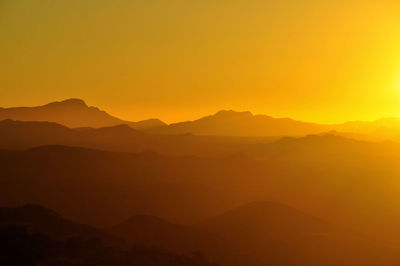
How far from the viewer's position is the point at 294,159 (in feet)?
651

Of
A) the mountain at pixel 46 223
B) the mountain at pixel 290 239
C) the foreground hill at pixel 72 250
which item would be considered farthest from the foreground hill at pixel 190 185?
the foreground hill at pixel 72 250

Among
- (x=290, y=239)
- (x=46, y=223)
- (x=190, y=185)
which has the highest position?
(x=190, y=185)

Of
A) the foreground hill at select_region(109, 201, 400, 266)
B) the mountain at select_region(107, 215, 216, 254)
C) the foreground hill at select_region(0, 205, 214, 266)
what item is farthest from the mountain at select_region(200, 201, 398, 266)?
the foreground hill at select_region(0, 205, 214, 266)

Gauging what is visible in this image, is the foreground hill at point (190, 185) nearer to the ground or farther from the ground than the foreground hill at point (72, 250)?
farther from the ground

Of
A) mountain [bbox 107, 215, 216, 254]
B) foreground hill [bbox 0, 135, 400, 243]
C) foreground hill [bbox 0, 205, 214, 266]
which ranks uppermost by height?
foreground hill [bbox 0, 135, 400, 243]

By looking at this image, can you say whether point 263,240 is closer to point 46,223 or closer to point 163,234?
point 163,234

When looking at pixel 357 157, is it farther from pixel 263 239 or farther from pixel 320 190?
pixel 263 239

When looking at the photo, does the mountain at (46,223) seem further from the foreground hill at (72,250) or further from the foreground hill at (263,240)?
the foreground hill at (263,240)

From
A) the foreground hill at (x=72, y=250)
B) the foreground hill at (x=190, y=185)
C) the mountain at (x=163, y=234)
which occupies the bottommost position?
the foreground hill at (x=72, y=250)

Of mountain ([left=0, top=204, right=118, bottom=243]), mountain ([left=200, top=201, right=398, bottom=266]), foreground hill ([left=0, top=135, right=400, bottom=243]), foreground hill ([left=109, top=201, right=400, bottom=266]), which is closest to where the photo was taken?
mountain ([left=0, top=204, right=118, bottom=243])

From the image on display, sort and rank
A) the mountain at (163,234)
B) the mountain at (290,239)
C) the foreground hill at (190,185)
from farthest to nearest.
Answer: the foreground hill at (190,185) → the mountain at (290,239) → the mountain at (163,234)

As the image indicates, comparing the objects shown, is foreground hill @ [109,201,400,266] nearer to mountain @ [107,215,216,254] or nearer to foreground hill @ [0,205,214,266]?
mountain @ [107,215,216,254]

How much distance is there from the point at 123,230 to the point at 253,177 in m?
88.9

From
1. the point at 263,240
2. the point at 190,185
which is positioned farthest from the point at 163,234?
the point at 190,185
